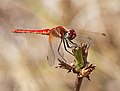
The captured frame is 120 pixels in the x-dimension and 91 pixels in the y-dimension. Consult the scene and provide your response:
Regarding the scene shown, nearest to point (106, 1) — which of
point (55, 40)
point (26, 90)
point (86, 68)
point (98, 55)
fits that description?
point (98, 55)

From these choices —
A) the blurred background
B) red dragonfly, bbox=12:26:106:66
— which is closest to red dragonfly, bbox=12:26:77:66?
red dragonfly, bbox=12:26:106:66

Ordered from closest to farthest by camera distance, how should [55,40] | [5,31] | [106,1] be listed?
[55,40], [5,31], [106,1]

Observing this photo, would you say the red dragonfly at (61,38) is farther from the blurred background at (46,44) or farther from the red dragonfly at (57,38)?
the blurred background at (46,44)

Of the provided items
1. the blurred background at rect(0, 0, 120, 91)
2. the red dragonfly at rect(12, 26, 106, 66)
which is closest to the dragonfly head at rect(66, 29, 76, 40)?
the red dragonfly at rect(12, 26, 106, 66)

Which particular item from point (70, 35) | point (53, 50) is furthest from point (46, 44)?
point (70, 35)

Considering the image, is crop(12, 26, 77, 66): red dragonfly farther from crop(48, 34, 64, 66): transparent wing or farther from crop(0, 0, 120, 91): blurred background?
crop(0, 0, 120, 91): blurred background

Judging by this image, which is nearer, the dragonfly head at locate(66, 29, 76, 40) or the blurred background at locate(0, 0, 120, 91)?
the dragonfly head at locate(66, 29, 76, 40)

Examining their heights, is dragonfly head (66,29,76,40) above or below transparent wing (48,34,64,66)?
above

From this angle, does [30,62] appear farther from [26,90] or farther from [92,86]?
[92,86]
